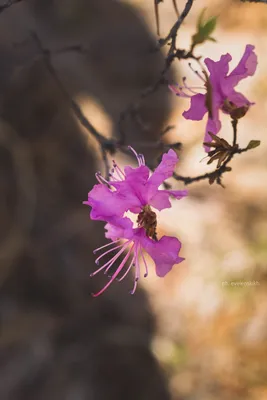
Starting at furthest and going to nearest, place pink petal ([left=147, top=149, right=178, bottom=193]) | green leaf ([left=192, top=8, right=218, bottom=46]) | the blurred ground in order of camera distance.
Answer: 1. the blurred ground
2. green leaf ([left=192, top=8, right=218, bottom=46])
3. pink petal ([left=147, top=149, right=178, bottom=193])

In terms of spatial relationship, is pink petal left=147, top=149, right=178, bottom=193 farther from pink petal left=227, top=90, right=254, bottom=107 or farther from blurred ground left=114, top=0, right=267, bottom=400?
blurred ground left=114, top=0, right=267, bottom=400

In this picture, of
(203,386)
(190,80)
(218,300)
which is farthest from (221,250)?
(190,80)

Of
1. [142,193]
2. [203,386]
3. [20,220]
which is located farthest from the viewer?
[20,220]

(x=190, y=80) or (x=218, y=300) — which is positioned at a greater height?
(x=190, y=80)

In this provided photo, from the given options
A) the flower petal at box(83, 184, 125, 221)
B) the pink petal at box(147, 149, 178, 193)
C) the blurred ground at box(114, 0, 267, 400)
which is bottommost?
the blurred ground at box(114, 0, 267, 400)

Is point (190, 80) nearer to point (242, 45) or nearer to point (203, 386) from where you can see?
point (242, 45)

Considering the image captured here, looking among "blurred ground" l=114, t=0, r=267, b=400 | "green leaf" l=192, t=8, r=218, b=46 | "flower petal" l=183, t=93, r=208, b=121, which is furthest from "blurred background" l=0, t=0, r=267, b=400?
"flower petal" l=183, t=93, r=208, b=121
